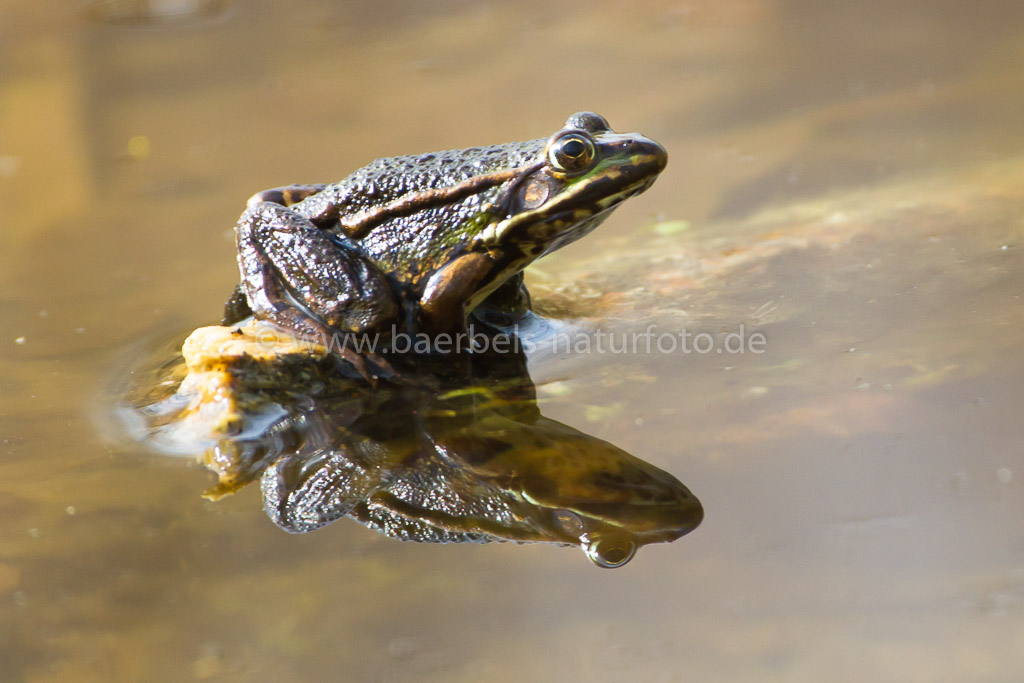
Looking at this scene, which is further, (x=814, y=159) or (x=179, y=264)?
(x=814, y=159)

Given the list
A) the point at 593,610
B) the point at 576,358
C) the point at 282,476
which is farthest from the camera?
the point at 576,358

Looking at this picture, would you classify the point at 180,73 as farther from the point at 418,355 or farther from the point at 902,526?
the point at 902,526

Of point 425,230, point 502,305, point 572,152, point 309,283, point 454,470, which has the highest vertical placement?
point 572,152

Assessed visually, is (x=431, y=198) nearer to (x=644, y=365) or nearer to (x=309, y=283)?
(x=309, y=283)

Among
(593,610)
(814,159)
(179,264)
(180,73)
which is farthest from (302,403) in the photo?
(180,73)

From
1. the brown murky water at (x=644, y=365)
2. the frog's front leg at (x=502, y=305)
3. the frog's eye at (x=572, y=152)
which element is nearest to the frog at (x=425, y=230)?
the frog's eye at (x=572, y=152)

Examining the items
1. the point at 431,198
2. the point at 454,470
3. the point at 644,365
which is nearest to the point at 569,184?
the point at 431,198
